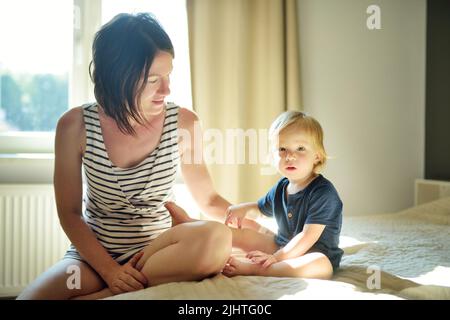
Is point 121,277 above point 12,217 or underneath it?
above

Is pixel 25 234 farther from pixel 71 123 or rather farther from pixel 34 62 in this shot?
pixel 71 123

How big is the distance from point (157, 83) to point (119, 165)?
23 centimetres

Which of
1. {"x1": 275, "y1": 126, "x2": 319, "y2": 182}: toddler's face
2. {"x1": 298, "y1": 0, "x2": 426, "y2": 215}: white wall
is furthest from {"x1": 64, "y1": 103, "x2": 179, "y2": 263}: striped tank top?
{"x1": 298, "y1": 0, "x2": 426, "y2": 215}: white wall

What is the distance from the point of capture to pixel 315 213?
1110mm

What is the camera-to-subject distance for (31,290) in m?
0.93

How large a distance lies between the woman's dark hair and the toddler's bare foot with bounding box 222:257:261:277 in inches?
17.9

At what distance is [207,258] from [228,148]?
1.47 metres

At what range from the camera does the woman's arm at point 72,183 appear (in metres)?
1.01

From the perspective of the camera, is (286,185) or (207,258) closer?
(207,258)

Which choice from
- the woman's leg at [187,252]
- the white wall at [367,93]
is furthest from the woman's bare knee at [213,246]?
the white wall at [367,93]

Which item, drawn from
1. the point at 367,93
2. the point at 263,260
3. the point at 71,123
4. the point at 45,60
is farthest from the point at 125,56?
the point at 367,93

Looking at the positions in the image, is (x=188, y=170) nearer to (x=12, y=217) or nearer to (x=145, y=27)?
(x=145, y=27)

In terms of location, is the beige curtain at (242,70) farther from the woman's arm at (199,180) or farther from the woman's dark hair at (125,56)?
the woman's dark hair at (125,56)
